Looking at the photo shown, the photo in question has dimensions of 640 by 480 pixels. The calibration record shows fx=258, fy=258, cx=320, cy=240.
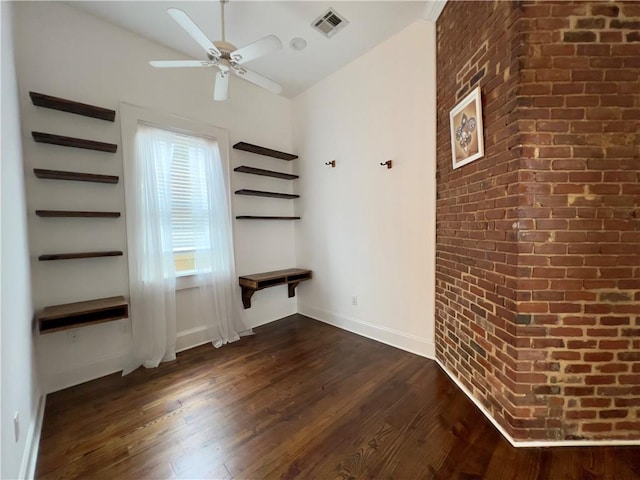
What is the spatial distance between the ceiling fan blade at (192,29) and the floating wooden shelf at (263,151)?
1239 millimetres

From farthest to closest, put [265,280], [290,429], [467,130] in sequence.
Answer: [265,280], [467,130], [290,429]

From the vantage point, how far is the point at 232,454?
4.85ft

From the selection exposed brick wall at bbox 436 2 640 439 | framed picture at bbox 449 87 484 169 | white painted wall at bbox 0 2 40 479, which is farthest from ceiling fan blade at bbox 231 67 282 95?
exposed brick wall at bbox 436 2 640 439

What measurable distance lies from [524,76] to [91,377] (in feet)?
12.8

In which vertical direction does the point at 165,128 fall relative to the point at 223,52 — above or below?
below

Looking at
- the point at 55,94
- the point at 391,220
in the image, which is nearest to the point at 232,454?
the point at 391,220

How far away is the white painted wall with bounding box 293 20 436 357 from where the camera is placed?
8.14 ft

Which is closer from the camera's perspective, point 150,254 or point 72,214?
point 72,214

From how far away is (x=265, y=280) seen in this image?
122 inches

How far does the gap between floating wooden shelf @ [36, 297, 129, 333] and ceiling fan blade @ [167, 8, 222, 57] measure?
2.10 m

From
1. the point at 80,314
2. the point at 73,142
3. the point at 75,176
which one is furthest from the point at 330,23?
the point at 80,314

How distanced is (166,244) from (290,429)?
78.6 inches

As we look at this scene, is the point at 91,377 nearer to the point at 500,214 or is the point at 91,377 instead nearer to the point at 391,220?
the point at 391,220

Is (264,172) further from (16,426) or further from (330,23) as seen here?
(16,426)
